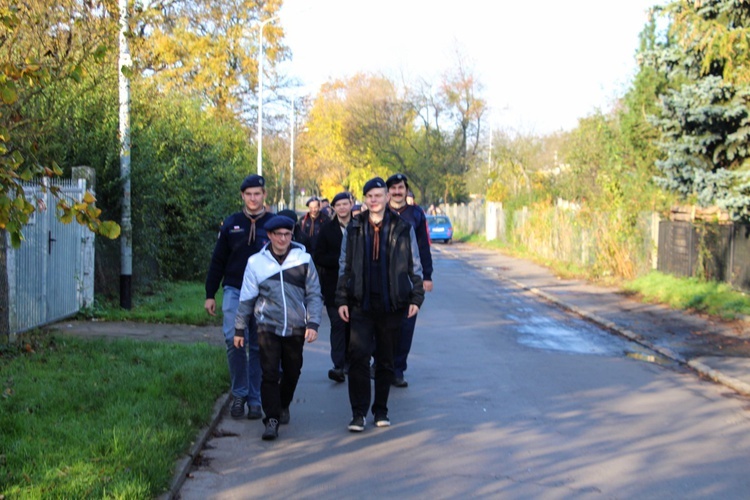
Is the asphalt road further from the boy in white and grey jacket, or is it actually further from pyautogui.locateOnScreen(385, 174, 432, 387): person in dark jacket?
the boy in white and grey jacket

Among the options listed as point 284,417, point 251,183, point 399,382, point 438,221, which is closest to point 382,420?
point 284,417

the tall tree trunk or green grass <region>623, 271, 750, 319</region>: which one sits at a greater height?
the tall tree trunk

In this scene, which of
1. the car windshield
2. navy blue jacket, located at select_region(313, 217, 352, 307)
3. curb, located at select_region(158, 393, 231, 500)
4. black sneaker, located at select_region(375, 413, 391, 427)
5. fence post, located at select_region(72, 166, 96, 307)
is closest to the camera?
curb, located at select_region(158, 393, 231, 500)

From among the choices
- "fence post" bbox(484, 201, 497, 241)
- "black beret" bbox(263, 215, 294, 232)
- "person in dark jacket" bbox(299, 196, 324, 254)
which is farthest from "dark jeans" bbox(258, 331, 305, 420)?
"fence post" bbox(484, 201, 497, 241)

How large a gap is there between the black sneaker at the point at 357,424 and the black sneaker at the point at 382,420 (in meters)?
0.19

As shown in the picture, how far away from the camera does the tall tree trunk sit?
903 centimetres

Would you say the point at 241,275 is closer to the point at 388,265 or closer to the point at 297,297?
the point at 297,297

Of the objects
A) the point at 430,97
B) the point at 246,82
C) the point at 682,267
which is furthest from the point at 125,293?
the point at 430,97

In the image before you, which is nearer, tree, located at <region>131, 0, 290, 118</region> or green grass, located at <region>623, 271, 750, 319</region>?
green grass, located at <region>623, 271, 750, 319</region>

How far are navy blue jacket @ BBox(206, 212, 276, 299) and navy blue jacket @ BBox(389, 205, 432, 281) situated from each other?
4.91 ft

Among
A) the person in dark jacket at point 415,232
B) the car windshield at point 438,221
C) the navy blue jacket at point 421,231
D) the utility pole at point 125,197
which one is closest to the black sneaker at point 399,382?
the person in dark jacket at point 415,232

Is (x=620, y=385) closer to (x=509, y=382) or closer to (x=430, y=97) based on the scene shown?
(x=509, y=382)

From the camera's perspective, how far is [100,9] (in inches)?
530

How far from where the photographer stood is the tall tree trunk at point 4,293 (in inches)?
356
